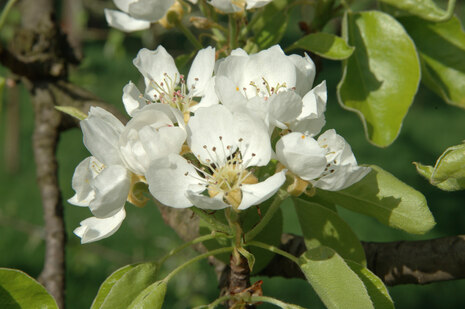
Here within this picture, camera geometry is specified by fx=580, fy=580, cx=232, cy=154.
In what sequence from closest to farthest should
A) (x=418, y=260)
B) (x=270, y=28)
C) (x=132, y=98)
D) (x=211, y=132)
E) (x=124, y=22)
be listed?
1. (x=211, y=132)
2. (x=132, y=98)
3. (x=418, y=260)
4. (x=270, y=28)
5. (x=124, y=22)

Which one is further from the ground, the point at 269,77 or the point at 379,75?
the point at 269,77

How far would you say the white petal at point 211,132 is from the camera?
0.97 metres

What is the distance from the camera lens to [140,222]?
334 cm

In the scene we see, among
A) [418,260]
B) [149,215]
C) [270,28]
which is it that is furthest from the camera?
[149,215]

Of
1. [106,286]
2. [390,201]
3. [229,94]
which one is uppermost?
[229,94]

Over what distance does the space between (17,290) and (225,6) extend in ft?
2.18

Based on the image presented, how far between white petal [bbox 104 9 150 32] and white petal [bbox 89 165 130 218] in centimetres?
61

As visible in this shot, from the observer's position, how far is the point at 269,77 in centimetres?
105

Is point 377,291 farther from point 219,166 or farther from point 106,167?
point 106,167

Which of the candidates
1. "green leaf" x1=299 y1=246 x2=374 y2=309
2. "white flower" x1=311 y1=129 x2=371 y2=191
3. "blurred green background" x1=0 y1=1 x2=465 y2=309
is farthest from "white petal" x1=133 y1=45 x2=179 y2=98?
"blurred green background" x1=0 y1=1 x2=465 y2=309

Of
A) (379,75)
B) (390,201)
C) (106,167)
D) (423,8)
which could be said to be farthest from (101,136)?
(423,8)

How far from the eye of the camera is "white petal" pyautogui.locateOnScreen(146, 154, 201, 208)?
0.92m

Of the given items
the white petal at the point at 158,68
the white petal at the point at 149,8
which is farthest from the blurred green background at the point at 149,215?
the white petal at the point at 158,68

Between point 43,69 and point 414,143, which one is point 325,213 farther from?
point 414,143
